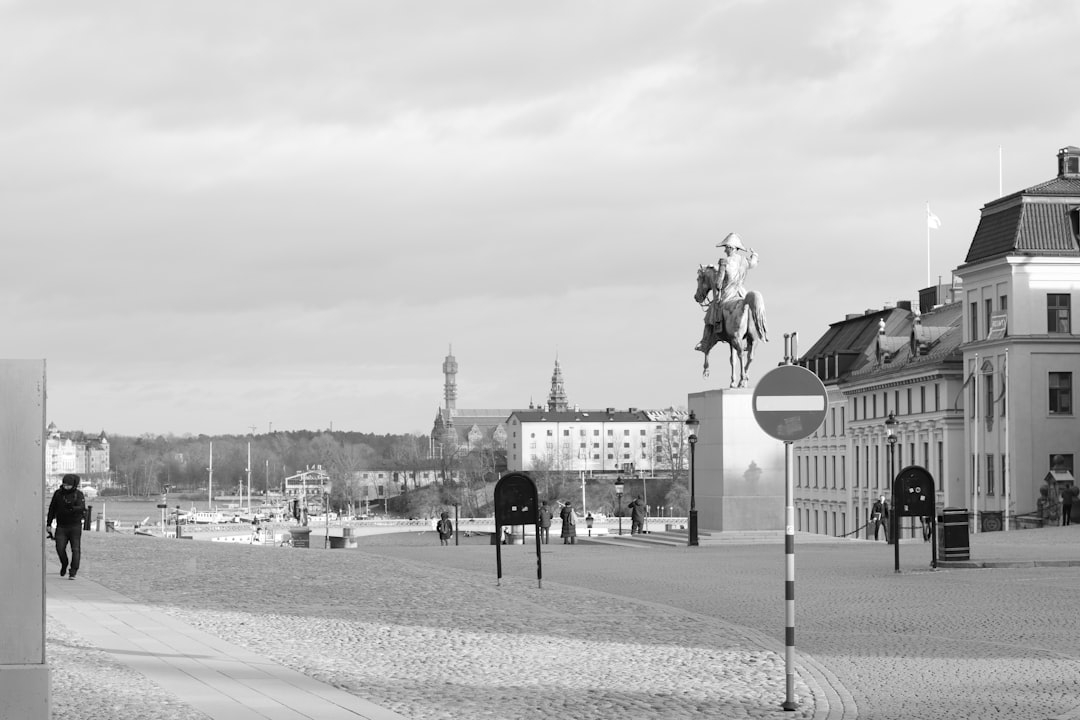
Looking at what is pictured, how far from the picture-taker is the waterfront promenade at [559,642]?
13.6 m

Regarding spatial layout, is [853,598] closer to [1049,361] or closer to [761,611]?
[761,611]

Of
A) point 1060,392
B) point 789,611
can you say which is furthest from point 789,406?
point 1060,392

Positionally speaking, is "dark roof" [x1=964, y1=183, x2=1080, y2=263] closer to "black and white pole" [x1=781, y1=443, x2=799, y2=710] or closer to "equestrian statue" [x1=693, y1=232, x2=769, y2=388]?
"equestrian statue" [x1=693, y1=232, x2=769, y2=388]

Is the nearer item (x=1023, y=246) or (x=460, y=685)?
(x=460, y=685)

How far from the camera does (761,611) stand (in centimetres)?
2253

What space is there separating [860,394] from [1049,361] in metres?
24.3

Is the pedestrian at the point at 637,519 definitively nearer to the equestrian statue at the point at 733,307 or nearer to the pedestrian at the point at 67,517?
the equestrian statue at the point at 733,307

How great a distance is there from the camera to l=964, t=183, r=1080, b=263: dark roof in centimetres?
7256

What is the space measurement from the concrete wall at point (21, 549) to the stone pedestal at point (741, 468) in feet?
119

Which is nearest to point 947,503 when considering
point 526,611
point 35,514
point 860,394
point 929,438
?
point 929,438

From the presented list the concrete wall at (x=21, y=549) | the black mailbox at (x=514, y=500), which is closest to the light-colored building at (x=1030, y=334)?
the black mailbox at (x=514, y=500)

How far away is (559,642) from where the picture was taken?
59.5 ft

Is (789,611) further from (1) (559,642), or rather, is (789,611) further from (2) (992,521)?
(2) (992,521)

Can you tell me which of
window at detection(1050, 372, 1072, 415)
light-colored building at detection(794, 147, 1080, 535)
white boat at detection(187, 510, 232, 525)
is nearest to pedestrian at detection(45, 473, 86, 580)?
light-colored building at detection(794, 147, 1080, 535)
